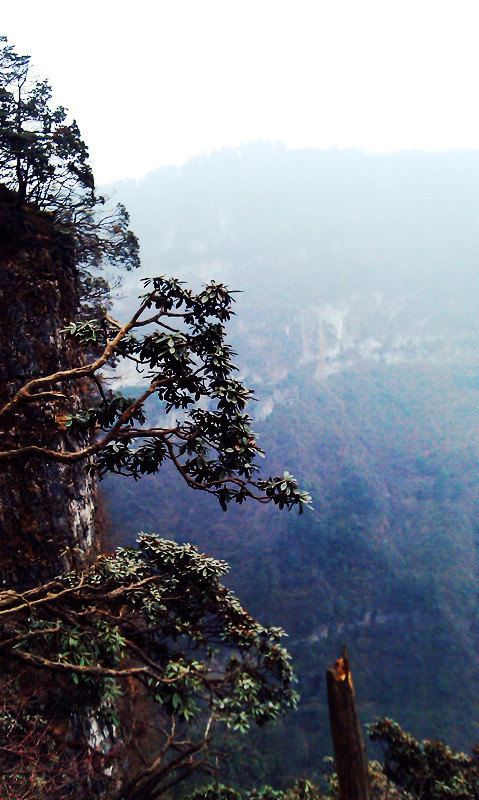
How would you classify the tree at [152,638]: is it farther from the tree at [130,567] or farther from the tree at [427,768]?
the tree at [427,768]

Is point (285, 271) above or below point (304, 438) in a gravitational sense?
above

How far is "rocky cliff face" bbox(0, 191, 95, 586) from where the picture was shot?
427 inches

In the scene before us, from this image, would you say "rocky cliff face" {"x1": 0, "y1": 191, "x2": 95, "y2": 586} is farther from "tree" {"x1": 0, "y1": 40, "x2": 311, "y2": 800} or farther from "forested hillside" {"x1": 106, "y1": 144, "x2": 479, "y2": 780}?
"forested hillside" {"x1": 106, "y1": 144, "x2": 479, "y2": 780}

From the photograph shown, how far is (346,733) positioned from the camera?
9.39 feet

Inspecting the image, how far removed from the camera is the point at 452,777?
10805mm

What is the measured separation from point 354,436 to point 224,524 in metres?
24.5

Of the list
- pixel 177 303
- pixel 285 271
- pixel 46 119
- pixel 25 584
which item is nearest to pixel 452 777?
pixel 25 584

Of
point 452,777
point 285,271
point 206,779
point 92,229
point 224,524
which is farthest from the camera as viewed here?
point 285,271

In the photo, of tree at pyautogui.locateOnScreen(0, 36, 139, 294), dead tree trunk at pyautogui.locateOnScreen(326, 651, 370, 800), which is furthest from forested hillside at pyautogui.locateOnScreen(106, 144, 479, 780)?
dead tree trunk at pyautogui.locateOnScreen(326, 651, 370, 800)

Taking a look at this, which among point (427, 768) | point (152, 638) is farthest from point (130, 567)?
point (427, 768)

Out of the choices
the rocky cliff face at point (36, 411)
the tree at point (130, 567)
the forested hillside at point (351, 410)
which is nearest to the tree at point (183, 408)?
the tree at point (130, 567)

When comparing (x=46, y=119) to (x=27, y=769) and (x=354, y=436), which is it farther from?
(x=354, y=436)

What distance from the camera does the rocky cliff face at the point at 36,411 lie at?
35.6ft

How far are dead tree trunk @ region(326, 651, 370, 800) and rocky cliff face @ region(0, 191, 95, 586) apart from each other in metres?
8.36
